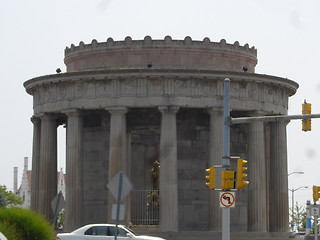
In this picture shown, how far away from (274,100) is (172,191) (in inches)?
339

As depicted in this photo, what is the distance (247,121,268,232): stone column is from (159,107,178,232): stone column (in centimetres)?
482

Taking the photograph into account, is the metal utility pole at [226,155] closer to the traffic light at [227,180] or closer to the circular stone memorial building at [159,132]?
the traffic light at [227,180]

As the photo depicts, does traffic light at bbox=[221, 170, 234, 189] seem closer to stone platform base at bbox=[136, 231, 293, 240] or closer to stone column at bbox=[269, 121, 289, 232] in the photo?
stone platform base at bbox=[136, 231, 293, 240]

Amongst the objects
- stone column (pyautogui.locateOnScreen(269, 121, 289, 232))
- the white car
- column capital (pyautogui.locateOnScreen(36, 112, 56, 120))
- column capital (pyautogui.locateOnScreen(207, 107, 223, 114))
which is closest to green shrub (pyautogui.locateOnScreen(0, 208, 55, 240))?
Result: the white car

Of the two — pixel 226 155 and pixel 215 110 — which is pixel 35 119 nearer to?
pixel 215 110

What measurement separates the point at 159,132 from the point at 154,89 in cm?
474

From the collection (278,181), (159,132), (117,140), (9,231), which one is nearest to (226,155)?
(9,231)

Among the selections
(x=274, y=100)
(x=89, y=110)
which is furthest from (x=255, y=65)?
(x=89, y=110)

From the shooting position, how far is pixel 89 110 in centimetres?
5309

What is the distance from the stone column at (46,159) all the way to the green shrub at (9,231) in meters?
22.4

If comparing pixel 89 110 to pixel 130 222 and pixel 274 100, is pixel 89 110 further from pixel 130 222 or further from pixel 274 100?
pixel 274 100

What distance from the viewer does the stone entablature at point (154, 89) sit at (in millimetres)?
50266

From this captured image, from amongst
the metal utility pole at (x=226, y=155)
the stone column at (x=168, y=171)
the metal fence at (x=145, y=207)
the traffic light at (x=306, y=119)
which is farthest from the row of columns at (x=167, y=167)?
the traffic light at (x=306, y=119)

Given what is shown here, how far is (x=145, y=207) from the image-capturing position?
5303cm
